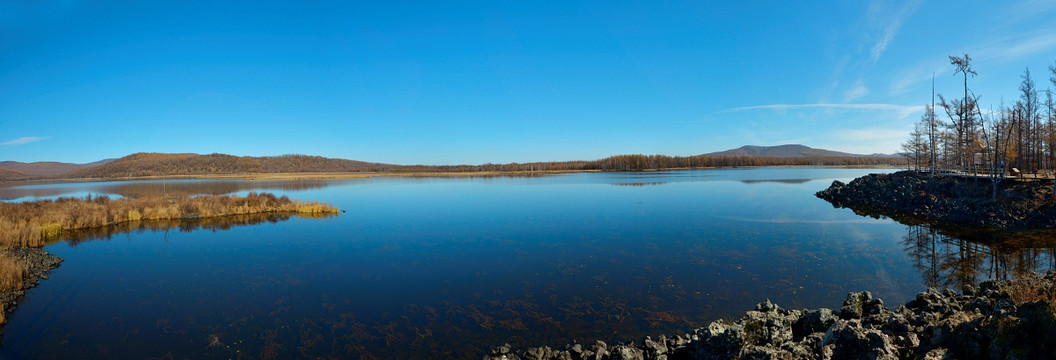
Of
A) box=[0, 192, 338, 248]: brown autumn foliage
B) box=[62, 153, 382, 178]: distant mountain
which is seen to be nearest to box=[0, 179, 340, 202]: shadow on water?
box=[0, 192, 338, 248]: brown autumn foliage

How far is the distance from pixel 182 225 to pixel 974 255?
34860 mm

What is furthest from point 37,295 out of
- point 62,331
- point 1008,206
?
point 1008,206

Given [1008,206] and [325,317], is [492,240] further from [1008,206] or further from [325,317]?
[1008,206]

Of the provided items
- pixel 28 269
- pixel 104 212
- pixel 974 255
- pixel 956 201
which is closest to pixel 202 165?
pixel 104 212

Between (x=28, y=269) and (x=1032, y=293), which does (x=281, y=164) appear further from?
(x=1032, y=293)

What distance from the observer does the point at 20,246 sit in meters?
16.8

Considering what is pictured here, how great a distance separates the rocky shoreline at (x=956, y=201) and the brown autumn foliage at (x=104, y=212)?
1365 inches

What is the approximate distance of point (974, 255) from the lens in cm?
1316

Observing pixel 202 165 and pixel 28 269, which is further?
pixel 202 165

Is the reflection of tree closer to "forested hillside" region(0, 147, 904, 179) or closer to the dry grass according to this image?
the dry grass

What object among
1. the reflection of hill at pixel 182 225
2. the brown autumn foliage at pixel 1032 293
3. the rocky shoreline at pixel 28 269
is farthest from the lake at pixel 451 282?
the brown autumn foliage at pixel 1032 293

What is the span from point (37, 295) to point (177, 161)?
191463 millimetres

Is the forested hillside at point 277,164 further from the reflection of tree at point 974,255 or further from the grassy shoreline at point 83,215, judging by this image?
the reflection of tree at point 974,255

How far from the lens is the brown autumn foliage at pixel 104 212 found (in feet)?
58.7
